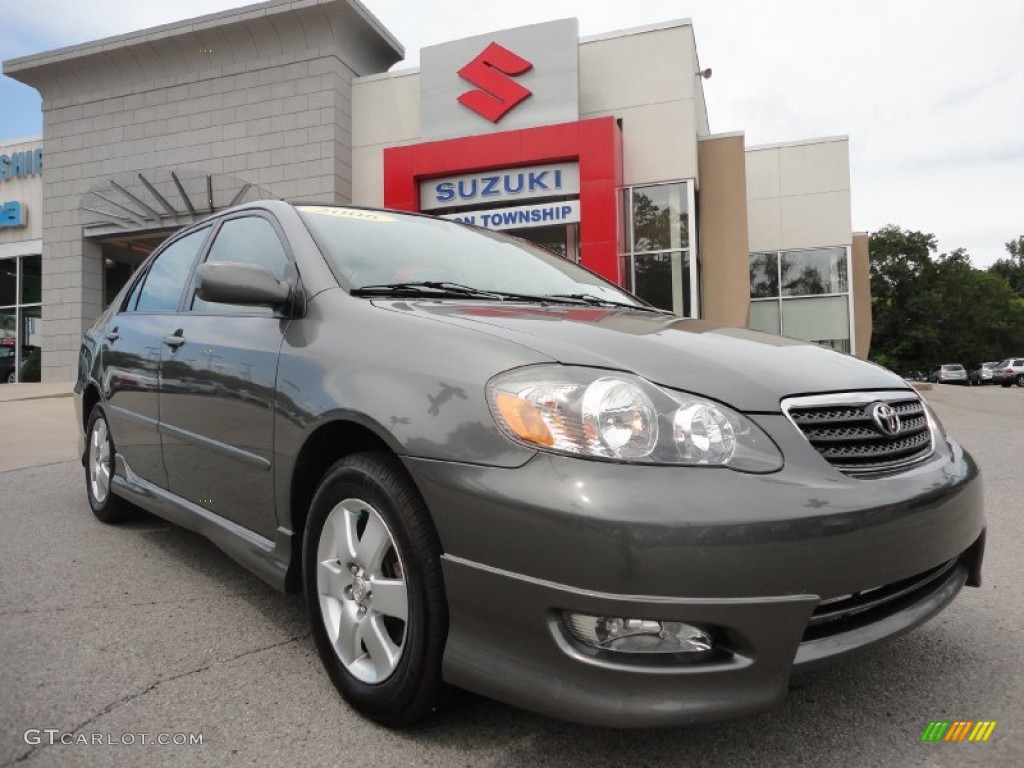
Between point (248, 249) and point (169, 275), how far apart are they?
93 cm

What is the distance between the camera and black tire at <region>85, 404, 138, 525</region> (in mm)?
3973

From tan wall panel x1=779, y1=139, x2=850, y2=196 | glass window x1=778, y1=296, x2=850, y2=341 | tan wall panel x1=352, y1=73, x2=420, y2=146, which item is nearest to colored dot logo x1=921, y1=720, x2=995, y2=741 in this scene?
tan wall panel x1=352, y1=73, x2=420, y2=146

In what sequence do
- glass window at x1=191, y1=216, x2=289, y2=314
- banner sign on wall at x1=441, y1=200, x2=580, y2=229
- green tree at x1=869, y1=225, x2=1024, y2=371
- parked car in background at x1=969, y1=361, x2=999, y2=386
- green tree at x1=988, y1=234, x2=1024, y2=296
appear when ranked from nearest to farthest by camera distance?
glass window at x1=191, y1=216, x2=289, y2=314 < banner sign on wall at x1=441, y1=200, x2=580, y2=229 < parked car in background at x1=969, y1=361, x2=999, y2=386 < green tree at x1=869, y1=225, x2=1024, y2=371 < green tree at x1=988, y1=234, x2=1024, y2=296

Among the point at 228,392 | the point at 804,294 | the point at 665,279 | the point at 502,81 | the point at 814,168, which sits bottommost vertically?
the point at 228,392

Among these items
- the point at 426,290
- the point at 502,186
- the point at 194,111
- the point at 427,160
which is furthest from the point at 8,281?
the point at 426,290

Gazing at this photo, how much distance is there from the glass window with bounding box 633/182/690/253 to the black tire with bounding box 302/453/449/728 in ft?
43.7

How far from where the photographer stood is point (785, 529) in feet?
5.06

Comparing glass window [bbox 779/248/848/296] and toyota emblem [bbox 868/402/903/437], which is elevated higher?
glass window [bbox 779/248/848/296]

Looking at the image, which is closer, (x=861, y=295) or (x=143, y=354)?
(x=143, y=354)

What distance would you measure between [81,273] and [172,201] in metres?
3.76

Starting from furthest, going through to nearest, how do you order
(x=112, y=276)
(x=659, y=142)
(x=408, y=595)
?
(x=112, y=276)
(x=659, y=142)
(x=408, y=595)

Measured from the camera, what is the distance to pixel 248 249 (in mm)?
2984

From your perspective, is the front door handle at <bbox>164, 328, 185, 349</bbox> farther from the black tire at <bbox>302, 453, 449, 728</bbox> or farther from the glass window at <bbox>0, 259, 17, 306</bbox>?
the glass window at <bbox>0, 259, 17, 306</bbox>

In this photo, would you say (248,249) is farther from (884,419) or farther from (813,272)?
(813,272)
